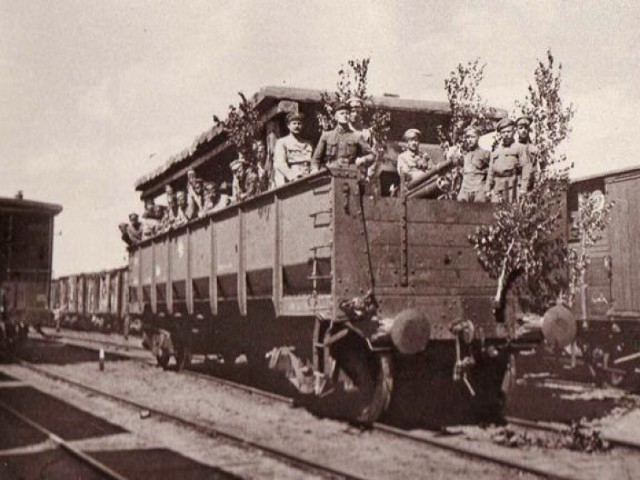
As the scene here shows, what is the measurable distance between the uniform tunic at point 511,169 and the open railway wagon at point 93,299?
1614 centimetres

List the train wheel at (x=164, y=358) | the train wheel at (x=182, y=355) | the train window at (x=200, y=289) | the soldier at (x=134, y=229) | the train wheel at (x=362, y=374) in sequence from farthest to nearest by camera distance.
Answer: the soldier at (x=134, y=229)
the train wheel at (x=164, y=358)
the train wheel at (x=182, y=355)
the train window at (x=200, y=289)
the train wheel at (x=362, y=374)

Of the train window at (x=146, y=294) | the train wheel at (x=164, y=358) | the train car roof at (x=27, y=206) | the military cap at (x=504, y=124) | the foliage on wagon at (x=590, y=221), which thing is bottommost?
A: the train wheel at (x=164, y=358)

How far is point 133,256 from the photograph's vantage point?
1576 centimetres

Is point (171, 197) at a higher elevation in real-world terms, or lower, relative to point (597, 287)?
higher

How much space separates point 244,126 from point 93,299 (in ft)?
59.8

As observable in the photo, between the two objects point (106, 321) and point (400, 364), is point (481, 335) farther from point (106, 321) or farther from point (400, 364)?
point (106, 321)

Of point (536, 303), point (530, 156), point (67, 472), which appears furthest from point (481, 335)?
point (67, 472)

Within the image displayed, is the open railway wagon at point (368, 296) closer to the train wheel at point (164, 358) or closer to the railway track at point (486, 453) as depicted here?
the railway track at point (486, 453)

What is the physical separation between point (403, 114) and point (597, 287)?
4.52m

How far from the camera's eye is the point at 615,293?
12.2m

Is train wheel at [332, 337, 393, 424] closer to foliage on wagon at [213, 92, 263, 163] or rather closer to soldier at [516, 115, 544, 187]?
soldier at [516, 115, 544, 187]

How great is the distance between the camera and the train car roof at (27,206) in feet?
55.1

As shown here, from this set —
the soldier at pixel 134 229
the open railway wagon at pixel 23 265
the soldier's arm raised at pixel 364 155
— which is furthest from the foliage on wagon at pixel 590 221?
the open railway wagon at pixel 23 265

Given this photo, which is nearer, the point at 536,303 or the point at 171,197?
the point at 536,303
